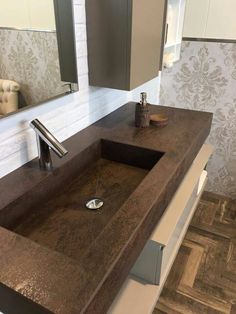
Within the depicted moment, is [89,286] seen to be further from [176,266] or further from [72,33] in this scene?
[176,266]

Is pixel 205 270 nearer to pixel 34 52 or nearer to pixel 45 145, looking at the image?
pixel 45 145

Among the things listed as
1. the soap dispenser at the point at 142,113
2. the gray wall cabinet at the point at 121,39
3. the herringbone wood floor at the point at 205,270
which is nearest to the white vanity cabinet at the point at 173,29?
the gray wall cabinet at the point at 121,39

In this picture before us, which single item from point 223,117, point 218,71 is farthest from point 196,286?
point 218,71

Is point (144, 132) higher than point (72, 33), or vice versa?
point (72, 33)

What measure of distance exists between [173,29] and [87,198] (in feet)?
4.25

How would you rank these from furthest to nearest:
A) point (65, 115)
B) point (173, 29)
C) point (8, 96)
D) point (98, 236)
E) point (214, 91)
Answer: point (214, 91)
point (173, 29)
point (65, 115)
point (8, 96)
point (98, 236)

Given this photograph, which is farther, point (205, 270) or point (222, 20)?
point (222, 20)

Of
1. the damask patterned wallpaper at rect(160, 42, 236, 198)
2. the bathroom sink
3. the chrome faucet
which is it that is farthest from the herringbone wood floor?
the chrome faucet

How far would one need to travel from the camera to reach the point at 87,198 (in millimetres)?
1077

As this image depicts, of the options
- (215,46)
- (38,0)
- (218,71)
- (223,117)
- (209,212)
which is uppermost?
(38,0)

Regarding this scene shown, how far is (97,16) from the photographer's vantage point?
46.3 inches

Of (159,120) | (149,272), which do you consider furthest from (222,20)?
(149,272)

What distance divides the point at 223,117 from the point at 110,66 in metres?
1.28

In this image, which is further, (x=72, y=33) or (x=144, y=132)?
(x=144, y=132)
